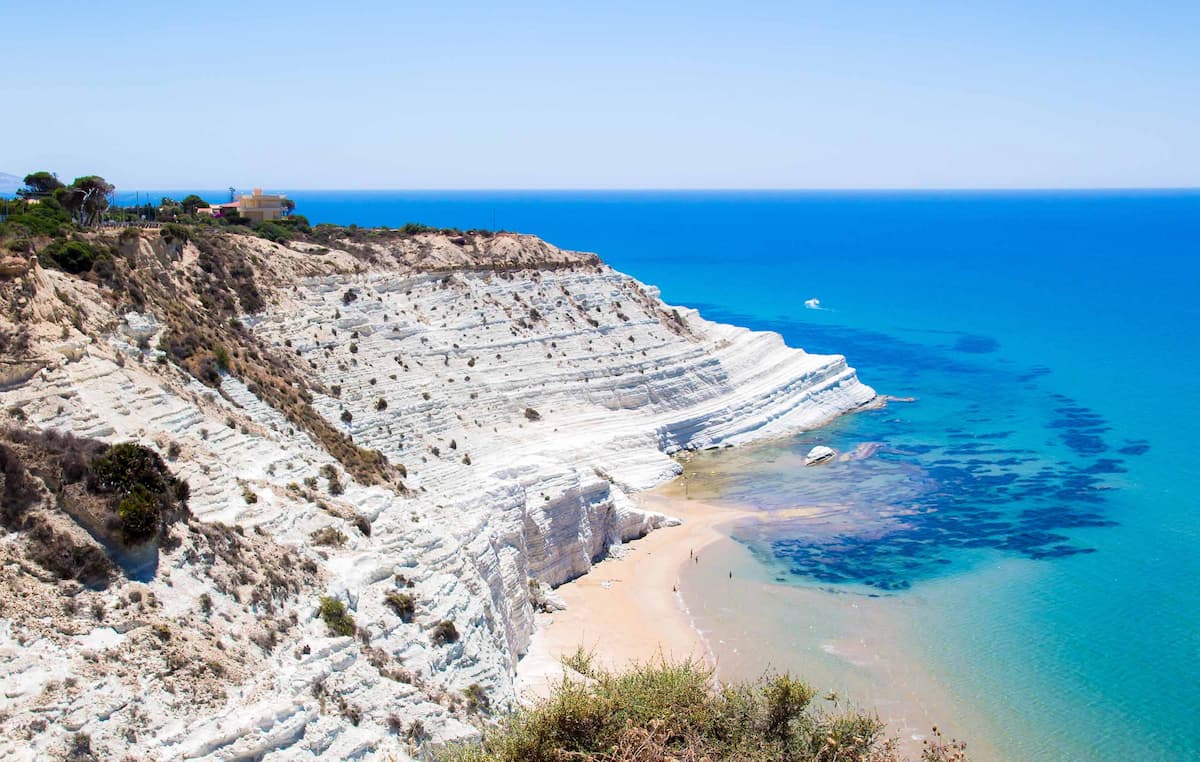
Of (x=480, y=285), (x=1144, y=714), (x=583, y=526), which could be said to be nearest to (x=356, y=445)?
(x=583, y=526)

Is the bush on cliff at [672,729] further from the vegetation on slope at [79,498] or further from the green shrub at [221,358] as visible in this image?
the green shrub at [221,358]

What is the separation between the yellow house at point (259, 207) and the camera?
65.2 meters

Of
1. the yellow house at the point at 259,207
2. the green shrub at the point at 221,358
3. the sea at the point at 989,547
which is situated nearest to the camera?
the sea at the point at 989,547

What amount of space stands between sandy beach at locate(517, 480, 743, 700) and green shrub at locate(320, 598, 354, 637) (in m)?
6.59

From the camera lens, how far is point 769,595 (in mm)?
36719

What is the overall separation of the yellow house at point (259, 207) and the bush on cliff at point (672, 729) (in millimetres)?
52459

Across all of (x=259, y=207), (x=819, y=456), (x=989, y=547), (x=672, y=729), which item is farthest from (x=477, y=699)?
(x=259, y=207)

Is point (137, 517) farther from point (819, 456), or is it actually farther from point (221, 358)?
point (819, 456)

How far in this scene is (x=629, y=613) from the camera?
35.2 meters

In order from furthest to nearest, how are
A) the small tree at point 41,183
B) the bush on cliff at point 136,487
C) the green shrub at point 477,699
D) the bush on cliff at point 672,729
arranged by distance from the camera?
1. the small tree at point 41,183
2. the green shrub at point 477,699
3. the bush on cliff at point 136,487
4. the bush on cliff at point 672,729

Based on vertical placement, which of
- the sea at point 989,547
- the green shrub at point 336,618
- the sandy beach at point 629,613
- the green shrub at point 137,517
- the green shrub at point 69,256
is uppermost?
the green shrub at point 69,256

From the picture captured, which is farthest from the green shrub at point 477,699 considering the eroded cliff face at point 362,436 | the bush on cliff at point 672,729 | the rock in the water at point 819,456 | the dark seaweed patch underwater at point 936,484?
the rock in the water at point 819,456

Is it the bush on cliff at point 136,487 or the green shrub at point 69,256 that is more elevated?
the green shrub at point 69,256

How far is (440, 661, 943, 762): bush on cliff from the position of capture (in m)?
17.0
